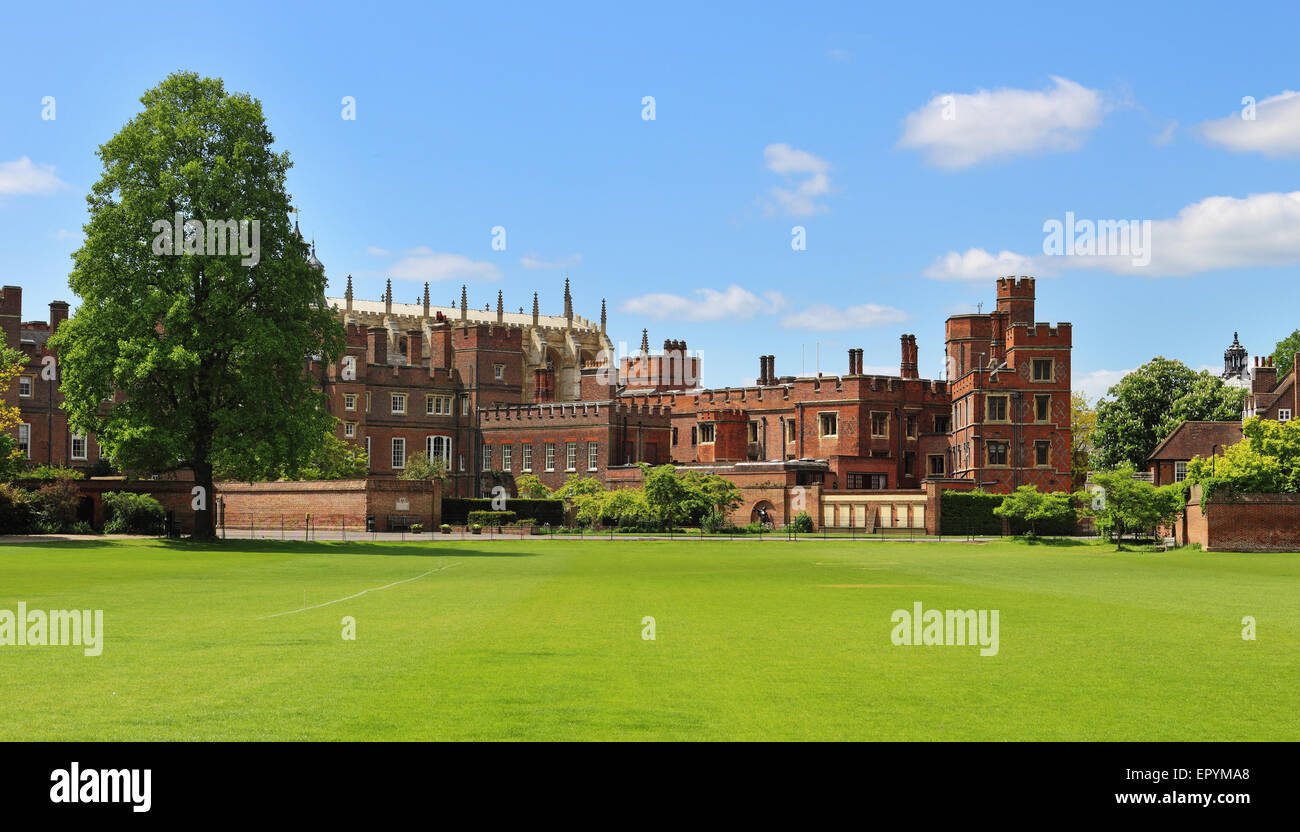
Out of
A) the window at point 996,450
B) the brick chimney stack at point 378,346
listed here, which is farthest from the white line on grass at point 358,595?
the brick chimney stack at point 378,346

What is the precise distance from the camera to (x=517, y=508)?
8281cm

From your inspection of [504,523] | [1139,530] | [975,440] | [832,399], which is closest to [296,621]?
[1139,530]

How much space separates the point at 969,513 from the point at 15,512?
5131cm

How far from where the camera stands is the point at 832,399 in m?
92.4

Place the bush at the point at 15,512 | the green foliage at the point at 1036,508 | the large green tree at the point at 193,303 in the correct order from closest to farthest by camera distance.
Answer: the large green tree at the point at 193,303
the bush at the point at 15,512
the green foliage at the point at 1036,508

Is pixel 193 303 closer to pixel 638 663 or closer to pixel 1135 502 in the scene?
pixel 638 663

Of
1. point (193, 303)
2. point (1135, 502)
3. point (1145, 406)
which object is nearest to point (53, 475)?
point (193, 303)

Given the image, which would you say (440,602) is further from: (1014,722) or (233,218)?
(233,218)

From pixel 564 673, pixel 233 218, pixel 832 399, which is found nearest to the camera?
pixel 564 673

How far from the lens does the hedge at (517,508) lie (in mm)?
79250

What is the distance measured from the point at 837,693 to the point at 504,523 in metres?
65.1

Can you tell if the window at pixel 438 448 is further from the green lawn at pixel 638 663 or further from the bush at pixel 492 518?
the green lawn at pixel 638 663

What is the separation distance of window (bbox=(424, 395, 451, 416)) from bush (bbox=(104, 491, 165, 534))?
167 feet

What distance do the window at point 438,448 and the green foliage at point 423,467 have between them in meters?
1.27
